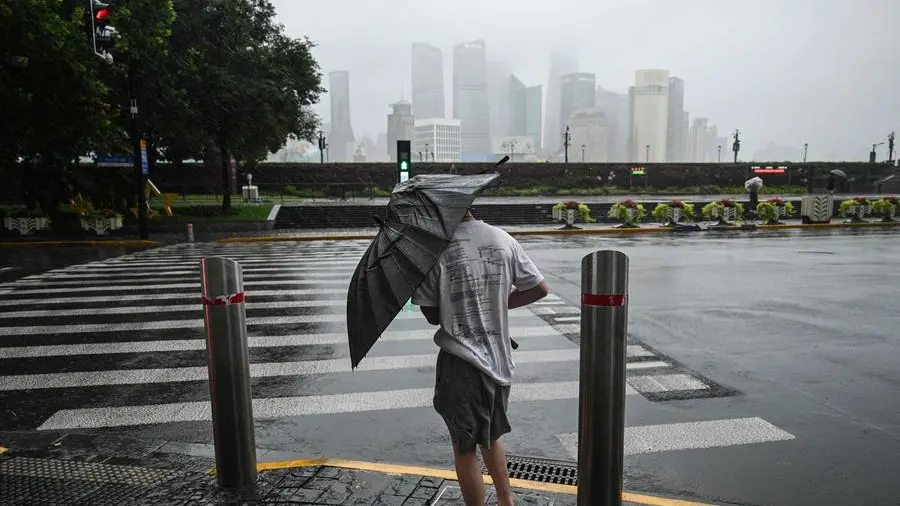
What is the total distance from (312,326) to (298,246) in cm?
1172

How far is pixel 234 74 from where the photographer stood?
82.4ft

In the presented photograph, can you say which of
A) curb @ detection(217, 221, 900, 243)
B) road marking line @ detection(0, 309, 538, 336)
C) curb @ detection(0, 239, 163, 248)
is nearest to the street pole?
curb @ detection(0, 239, 163, 248)

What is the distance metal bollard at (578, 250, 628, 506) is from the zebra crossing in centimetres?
110

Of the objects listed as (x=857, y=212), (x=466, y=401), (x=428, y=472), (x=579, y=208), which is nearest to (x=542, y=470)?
(x=428, y=472)

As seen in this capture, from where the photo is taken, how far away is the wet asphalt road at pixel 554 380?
4.18m

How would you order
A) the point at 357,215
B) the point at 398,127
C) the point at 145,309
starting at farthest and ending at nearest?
1. the point at 398,127
2. the point at 357,215
3. the point at 145,309

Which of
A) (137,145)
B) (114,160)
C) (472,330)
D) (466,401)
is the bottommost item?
(466,401)

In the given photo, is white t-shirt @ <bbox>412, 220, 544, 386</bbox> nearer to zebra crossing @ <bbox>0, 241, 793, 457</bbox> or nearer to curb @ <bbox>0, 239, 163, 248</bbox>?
zebra crossing @ <bbox>0, 241, 793, 457</bbox>

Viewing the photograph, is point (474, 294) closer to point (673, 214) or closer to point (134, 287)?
point (134, 287)

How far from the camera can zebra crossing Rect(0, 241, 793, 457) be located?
16.1 feet

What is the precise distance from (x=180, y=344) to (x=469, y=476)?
17.7 ft

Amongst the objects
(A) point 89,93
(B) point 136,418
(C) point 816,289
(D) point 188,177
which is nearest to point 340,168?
(D) point 188,177

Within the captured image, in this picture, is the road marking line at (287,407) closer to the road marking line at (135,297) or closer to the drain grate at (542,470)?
the drain grate at (542,470)

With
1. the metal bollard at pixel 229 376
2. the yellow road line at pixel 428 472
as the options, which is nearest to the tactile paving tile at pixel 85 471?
the yellow road line at pixel 428 472
